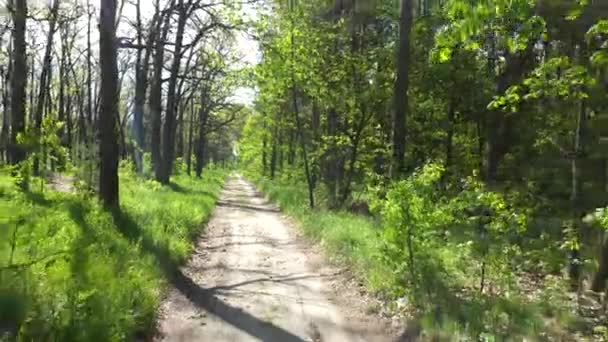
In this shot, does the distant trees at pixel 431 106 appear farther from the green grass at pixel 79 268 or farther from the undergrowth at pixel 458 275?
the green grass at pixel 79 268

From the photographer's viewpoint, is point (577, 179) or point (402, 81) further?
point (402, 81)

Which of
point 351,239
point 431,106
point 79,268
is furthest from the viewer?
point 431,106

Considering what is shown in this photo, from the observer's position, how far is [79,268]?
569 cm

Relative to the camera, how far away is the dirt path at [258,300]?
654 centimetres

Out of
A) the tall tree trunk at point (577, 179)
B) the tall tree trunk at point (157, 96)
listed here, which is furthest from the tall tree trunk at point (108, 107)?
the tall tree trunk at point (157, 96)

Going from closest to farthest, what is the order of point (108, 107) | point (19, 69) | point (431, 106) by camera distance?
point (108, 107), point (19, 69), point (431, 106)

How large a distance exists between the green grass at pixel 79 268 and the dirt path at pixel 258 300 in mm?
436

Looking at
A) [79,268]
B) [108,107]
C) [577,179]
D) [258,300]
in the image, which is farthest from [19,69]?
[577,179]

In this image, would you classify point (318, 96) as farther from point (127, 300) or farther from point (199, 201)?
point (127, 300)

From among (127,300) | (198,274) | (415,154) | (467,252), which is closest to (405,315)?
(467,252)

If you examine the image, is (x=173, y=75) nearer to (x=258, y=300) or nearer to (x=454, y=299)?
(x=258, y=300)

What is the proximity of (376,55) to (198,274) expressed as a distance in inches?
382

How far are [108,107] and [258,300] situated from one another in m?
5.86

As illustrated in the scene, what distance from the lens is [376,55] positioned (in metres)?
16.4
